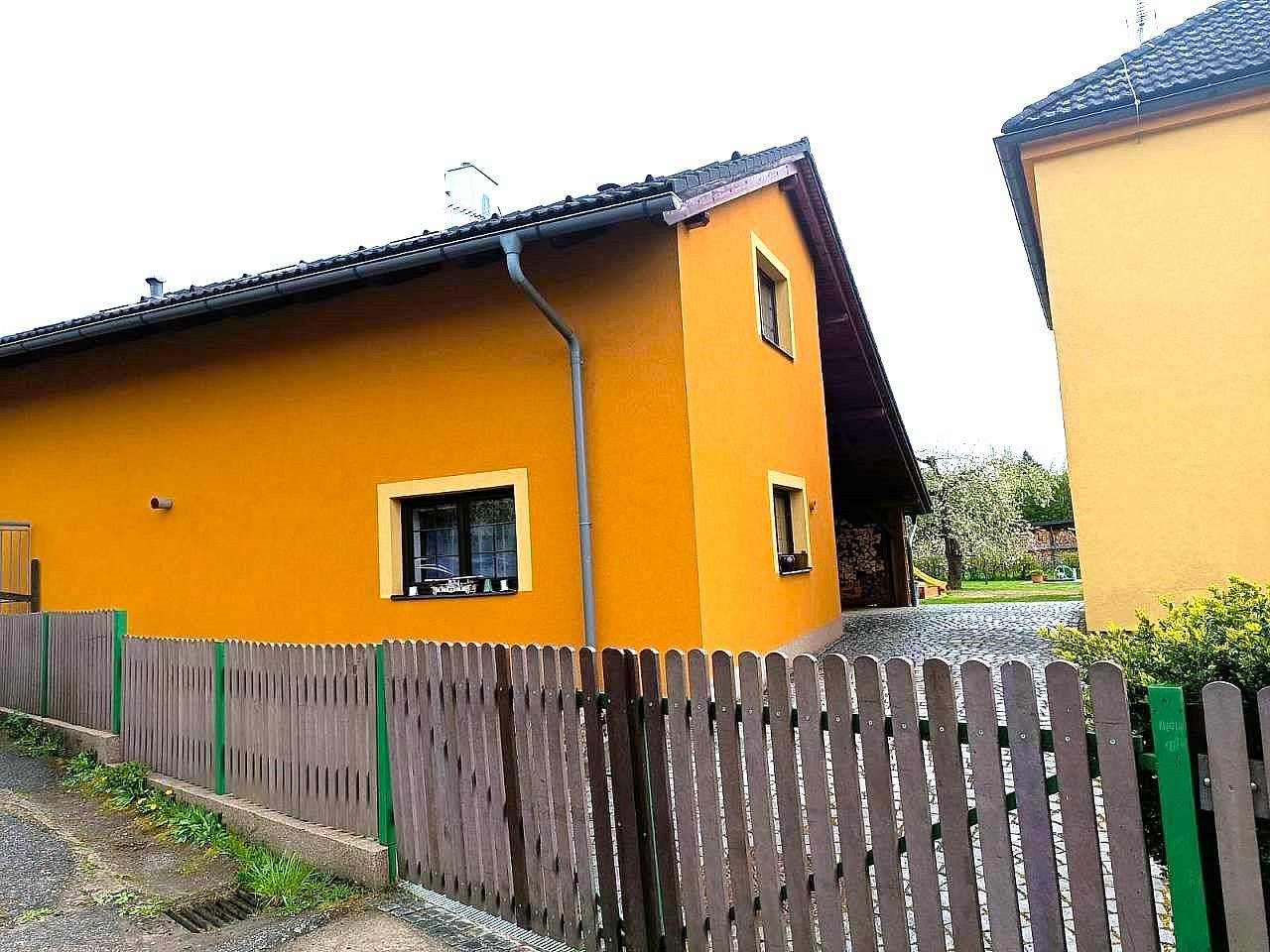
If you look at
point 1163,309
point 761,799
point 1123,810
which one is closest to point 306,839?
point 761,799

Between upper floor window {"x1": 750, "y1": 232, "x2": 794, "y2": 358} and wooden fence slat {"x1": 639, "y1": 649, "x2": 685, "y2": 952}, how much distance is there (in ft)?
23.4

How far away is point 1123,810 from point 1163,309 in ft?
21.6

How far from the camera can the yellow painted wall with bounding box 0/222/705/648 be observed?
7.39m

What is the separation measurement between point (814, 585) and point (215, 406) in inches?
292

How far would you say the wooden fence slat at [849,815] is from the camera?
2.77m

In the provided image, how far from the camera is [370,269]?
7.34 m

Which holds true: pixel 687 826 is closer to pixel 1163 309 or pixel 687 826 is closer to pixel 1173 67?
pixel 1163 309

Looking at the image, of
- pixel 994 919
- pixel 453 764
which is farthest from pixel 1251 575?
pixel 453 764

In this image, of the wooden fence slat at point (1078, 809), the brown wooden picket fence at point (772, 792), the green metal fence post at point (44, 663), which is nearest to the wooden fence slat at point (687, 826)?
the brown wooden picket fence at point (772, 792)

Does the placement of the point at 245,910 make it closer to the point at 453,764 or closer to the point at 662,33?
the point at 453,764

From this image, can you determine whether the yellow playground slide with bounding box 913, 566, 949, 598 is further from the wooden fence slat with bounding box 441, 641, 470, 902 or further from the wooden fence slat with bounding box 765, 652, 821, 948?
the wooden fence slat with bounding box 765, 652, 821, 948

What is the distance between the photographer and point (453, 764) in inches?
161

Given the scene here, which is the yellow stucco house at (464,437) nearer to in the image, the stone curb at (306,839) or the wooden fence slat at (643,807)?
the stone curb at (306,839)

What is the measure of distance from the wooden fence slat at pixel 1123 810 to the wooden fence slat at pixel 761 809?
42.2 inches
